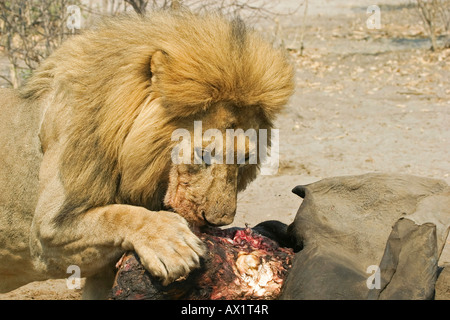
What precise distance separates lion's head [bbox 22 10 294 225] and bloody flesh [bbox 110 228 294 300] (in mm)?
224

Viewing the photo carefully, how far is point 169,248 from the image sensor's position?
127 inches

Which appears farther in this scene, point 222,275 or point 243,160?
point 243,160

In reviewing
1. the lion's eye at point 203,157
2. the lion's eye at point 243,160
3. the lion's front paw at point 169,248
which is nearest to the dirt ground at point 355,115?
the lion's eye at point 243,160

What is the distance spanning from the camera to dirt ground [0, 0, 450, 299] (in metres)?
6.84

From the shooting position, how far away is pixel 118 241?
11.3 feet

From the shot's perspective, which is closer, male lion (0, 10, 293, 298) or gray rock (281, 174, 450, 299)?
gray rock (281, 174, 450, 299)

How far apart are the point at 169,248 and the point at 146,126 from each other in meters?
0.64

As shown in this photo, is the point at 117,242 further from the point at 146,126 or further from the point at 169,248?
the point at 146,126

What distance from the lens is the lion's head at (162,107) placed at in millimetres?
3414

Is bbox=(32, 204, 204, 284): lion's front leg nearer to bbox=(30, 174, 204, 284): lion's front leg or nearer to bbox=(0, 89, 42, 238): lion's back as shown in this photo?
bbox=(30, 174, 204, 284): lion's front leg

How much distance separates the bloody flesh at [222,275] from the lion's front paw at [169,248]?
2.3 inches

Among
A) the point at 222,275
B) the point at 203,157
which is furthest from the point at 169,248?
the point at 203,157

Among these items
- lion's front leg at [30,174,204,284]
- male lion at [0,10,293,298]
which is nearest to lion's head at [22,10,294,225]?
male lion at [0,10,293,298]
